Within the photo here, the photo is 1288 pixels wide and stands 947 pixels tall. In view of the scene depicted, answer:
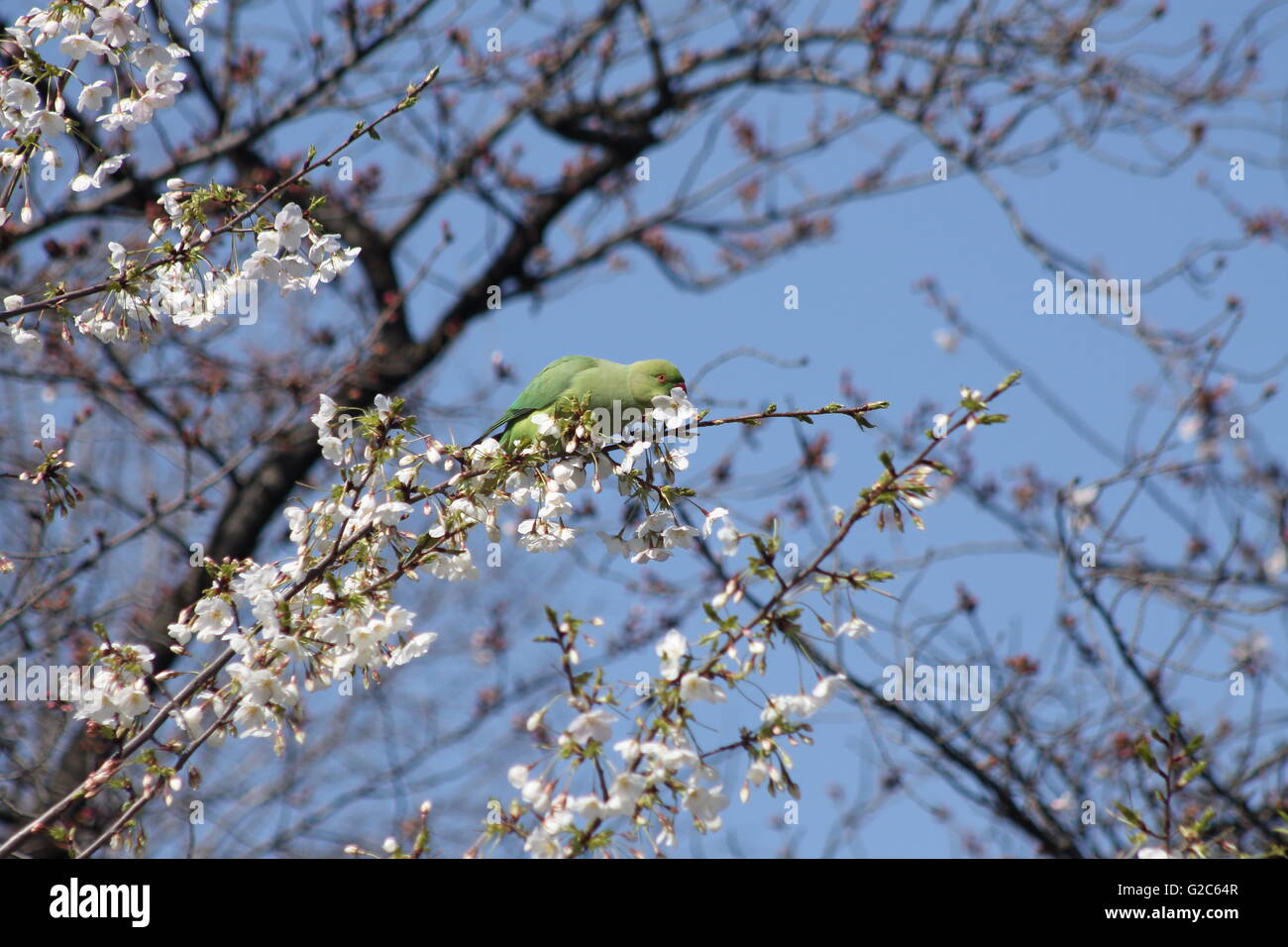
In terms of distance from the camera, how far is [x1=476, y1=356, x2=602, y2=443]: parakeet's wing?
11.6 ft

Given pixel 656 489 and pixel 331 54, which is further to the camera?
pixel 331 54

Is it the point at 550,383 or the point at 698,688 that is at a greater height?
the point at 550,383

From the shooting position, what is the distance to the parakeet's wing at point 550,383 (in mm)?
3541

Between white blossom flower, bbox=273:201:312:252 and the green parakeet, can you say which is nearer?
white blossom flower, bbox=273:201:312:252

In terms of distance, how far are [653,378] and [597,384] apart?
0.57ft

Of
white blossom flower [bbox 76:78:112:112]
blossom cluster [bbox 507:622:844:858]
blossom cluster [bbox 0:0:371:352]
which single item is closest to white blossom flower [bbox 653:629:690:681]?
blossom cluster [bbox 507:622:844:858]

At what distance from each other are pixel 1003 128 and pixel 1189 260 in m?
1.71

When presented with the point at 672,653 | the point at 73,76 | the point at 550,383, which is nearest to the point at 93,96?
the point at 73,76

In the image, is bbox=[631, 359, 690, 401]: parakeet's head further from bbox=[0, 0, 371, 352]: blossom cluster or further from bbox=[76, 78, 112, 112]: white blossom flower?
bbox=[76, 78, 112, 112]: white blossom flower

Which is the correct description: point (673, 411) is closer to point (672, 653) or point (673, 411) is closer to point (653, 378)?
point (672, 653)

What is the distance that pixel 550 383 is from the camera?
357 centimetres

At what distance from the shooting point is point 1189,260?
18.4 ft
